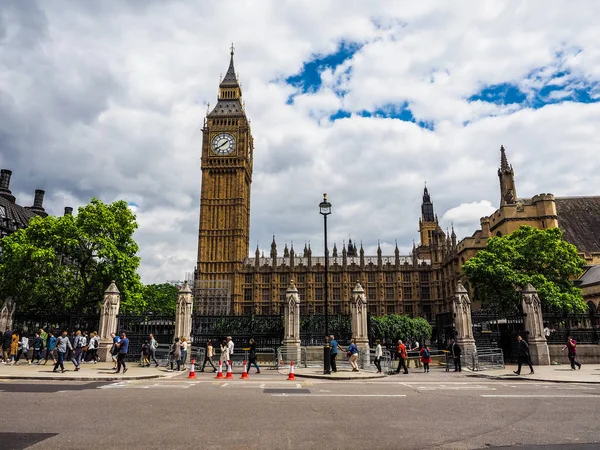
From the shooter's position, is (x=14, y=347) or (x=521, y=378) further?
(x=14, y=347)

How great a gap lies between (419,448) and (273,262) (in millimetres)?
77604

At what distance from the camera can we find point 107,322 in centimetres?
2166

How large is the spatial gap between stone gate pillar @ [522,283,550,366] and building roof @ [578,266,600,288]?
72.1 feet

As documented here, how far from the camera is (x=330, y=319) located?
24953 millimetres

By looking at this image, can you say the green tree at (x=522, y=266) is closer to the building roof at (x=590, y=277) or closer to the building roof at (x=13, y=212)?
the building roof at (x=590, y=277)

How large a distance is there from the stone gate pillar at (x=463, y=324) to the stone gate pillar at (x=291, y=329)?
816 cm

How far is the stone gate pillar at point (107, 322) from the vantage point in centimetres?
2105

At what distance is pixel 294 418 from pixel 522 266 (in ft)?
100

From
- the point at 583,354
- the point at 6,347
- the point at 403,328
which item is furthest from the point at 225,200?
the point at 583,354

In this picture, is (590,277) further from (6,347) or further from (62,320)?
(6,347)

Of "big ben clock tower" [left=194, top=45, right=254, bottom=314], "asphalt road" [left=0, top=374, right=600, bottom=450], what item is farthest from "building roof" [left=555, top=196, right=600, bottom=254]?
"big ben clock tower" [left=194, top=45, right=254, bottom=314]

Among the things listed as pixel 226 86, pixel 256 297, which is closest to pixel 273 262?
pixel 256 297

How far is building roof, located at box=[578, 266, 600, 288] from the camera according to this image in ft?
125

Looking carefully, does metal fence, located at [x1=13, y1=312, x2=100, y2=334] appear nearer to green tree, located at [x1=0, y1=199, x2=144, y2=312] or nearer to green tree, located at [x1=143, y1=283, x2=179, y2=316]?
green tree, located at [x1=0, y1=199, x2=144, y2=312]
